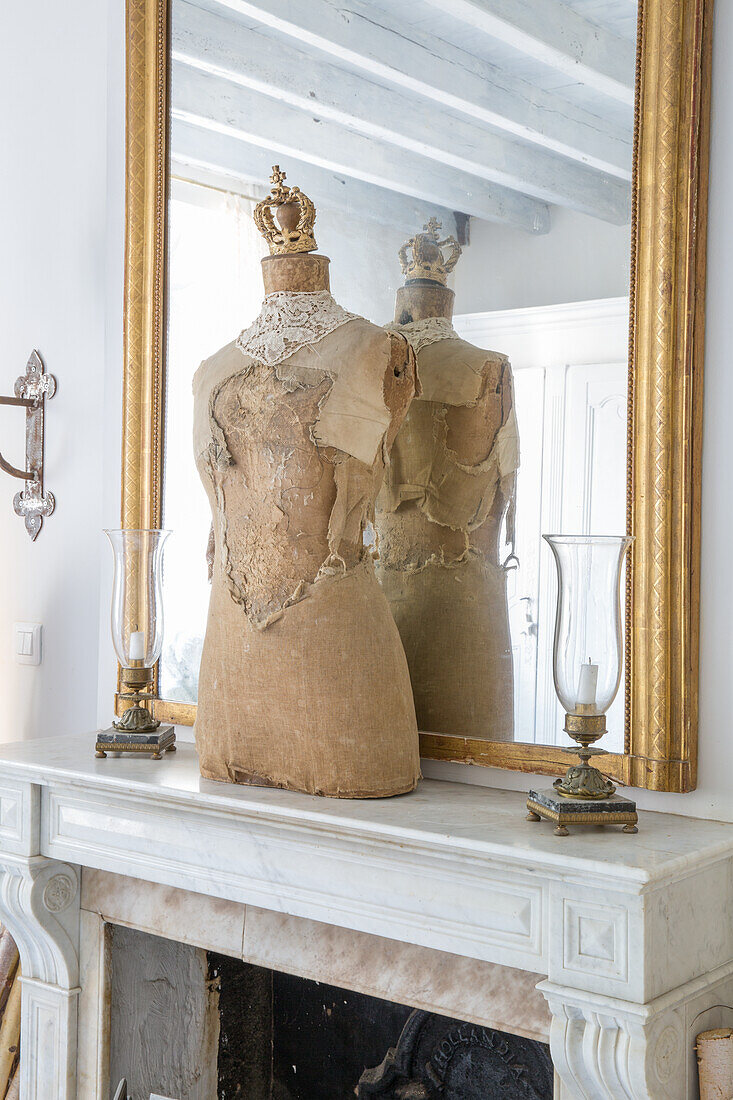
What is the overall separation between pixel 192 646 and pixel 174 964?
603mm

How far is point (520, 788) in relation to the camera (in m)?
1.52

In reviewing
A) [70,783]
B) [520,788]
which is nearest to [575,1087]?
[520,788]

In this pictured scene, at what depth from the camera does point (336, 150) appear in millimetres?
1683

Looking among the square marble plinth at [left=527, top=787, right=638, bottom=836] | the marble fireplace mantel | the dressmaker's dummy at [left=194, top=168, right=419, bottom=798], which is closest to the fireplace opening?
the marble fireplace mantel

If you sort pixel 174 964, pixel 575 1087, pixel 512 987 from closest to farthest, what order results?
pixel 575 1087 < pixel 512 987 < pixel 174 964

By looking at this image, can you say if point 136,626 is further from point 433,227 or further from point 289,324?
point 433,227

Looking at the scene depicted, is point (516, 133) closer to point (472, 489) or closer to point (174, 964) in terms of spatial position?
point (472, 489)

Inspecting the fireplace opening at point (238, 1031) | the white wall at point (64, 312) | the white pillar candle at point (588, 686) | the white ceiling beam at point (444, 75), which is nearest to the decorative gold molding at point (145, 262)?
the white wall at point (64, 312)

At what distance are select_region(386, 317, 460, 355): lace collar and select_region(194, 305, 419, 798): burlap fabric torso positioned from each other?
112 millimetres

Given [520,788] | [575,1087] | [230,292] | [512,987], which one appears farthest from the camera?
[230,292]

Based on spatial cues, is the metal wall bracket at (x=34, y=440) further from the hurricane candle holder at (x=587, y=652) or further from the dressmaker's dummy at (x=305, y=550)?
the hurricane candle holder at (x=587, y=652)

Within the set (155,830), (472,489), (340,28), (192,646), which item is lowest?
(155,830)

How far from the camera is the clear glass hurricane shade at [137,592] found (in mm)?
1771

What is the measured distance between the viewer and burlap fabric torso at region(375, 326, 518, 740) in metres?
1.52
